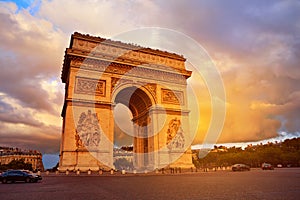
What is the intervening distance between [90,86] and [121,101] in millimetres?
6748

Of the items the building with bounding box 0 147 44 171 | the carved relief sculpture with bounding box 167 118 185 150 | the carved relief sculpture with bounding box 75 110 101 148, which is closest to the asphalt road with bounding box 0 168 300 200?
the carved relief sculpture with bounding box 75 110 101 148

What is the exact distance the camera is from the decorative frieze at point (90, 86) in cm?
2280

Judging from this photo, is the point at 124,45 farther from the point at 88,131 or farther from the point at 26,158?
the point at 26,158

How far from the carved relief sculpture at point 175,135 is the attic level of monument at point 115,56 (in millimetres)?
5793

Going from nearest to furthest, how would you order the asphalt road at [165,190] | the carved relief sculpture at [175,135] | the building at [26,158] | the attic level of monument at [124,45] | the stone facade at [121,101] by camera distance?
1. the asphalt road at [165,190]
2. the stone facade at [121,101]
3. the attic level of monument at [124,45]
4. the carved relief sculpture at [175,135]
5. the building at [26,158]

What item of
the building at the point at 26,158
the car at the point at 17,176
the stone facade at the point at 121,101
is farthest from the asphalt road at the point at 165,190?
the building at the point at 26,158

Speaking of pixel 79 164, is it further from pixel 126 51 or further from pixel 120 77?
pixel 126 51

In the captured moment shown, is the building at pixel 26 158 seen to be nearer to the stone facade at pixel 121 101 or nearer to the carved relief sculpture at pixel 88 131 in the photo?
the stone facade at pixel 121 101

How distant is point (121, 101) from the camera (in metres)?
29.5

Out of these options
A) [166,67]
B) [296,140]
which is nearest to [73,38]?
[166,67]

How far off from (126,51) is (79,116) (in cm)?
892

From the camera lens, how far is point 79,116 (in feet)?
71.6

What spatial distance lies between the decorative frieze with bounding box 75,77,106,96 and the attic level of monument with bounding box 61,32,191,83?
1.32 metres

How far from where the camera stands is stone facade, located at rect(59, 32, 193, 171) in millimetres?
21328
